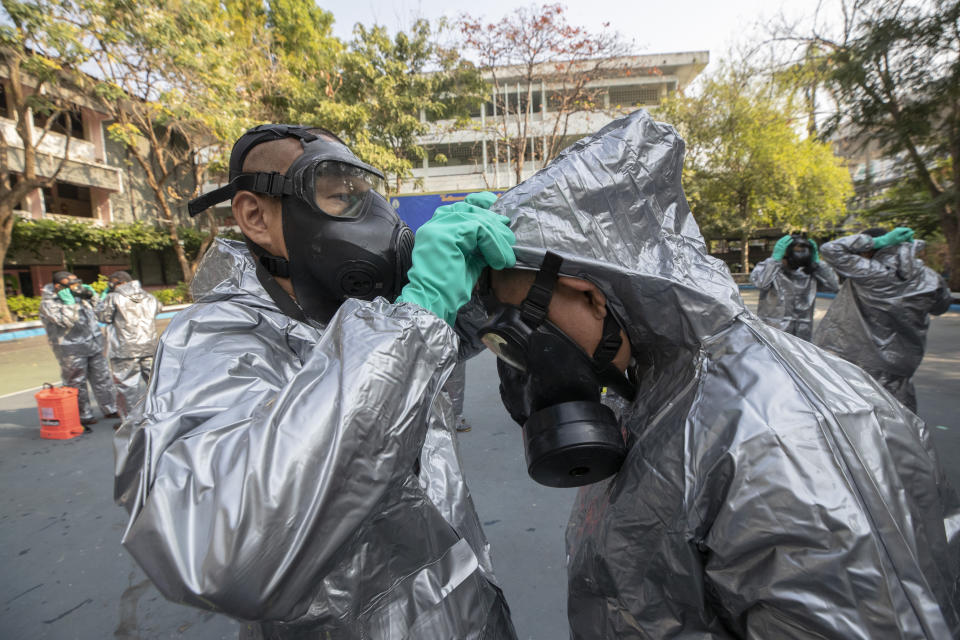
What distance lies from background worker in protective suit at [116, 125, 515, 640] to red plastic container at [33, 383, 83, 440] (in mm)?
4613

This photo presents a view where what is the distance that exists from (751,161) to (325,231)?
885 inches

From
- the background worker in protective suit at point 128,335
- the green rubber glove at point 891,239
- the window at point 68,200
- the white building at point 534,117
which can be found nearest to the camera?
the green rubber glove at point 891,239

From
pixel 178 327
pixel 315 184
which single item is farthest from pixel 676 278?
pixel 178 327

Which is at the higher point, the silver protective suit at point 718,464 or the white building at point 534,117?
the white building at point 534,117

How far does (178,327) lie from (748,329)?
1.16 meters

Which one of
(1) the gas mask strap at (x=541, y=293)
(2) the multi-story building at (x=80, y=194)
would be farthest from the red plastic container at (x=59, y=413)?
(2) the multi-story building at (x=80, y=194)

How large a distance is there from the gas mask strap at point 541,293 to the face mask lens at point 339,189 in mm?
537

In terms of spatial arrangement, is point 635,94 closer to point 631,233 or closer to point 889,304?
point 889,304

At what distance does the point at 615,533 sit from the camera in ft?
3.37

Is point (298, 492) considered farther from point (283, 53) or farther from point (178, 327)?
point (283, 53)

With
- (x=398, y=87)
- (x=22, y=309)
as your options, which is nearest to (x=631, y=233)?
(x=398, y=87)

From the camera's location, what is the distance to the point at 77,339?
5.42 m

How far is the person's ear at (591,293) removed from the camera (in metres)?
1.00

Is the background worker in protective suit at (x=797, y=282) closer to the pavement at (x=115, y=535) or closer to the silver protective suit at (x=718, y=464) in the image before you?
the pavement at (x=115, y=535)
